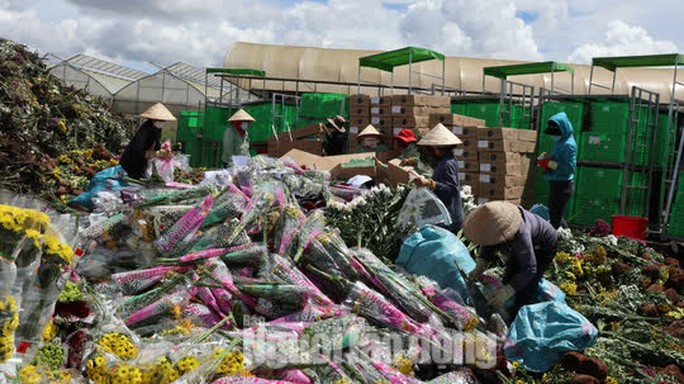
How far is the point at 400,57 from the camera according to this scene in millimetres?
12305

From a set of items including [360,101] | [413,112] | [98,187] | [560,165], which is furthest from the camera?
[360,101]

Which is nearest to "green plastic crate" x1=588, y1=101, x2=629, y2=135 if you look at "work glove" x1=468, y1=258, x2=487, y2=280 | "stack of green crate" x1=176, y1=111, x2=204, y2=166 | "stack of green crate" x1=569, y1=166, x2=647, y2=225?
"stack of green crate" x1=569, y1=166, x2=647, y2=225

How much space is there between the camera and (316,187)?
5641 millimetres

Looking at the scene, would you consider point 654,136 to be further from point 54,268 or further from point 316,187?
point 54,268

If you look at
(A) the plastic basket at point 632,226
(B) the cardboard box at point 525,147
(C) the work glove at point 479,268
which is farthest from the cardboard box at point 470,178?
(C) the work glove at point 479,268

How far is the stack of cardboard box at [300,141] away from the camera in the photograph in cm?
1088

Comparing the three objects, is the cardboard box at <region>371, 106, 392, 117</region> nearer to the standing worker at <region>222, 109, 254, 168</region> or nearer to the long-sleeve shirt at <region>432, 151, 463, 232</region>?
the standing worker at <region>222, 109, 254, 168</region>

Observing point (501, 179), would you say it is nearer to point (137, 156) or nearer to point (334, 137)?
point (334, 137)

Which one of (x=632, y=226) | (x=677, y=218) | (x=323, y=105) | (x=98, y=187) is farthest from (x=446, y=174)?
(x=323, y=105)

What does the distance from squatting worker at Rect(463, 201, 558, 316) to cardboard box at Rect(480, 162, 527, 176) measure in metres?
5.20

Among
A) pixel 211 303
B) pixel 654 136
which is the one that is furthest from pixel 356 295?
pixel 654 136

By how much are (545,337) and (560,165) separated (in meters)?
4.36

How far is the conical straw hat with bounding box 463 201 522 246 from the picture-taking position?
3.80 meters

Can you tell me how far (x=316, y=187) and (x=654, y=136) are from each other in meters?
6.57
